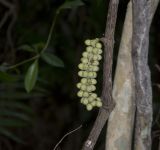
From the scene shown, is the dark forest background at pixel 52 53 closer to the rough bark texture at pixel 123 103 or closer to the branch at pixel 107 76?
the rough bark texture at pixel 123 103

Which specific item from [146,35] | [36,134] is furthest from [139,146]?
[36,134]

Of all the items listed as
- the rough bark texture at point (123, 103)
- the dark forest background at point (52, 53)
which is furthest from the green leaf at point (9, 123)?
the rough bark texture at point (123, 103)

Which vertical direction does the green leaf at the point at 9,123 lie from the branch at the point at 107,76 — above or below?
below

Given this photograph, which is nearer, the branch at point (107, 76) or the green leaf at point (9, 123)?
the branch at point (107, 76)

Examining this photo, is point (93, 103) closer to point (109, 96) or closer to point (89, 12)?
point (109, 96)

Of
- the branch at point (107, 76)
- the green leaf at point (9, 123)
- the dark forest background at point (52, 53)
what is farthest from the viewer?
the dark forest background at point (52, 53)

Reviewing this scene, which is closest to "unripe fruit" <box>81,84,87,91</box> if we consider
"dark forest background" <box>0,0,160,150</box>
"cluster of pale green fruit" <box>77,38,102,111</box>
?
"cluster of pale green fruit" <box>77,38,102,111</box>
